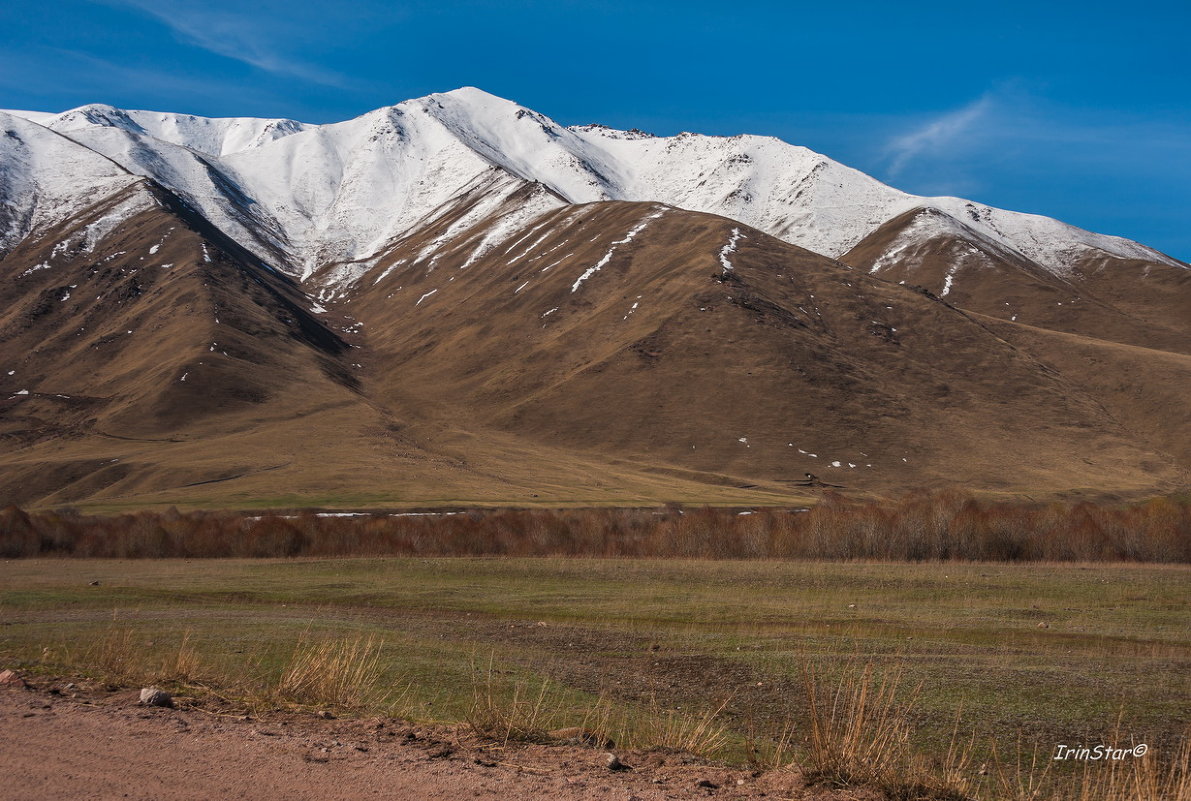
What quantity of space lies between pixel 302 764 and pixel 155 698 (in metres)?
4.17

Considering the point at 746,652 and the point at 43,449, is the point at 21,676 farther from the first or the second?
the point at 43,449

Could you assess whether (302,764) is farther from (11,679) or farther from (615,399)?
(615,399)

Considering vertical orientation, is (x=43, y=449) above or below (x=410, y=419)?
below

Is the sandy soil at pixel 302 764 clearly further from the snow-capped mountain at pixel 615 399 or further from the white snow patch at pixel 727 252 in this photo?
the white snow patch at pixel 727 252

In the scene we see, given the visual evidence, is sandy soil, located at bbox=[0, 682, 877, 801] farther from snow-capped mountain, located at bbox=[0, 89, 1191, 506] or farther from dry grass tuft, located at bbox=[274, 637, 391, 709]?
snow-capped mountain, located at bbox=[0, 89, 1191, 506]

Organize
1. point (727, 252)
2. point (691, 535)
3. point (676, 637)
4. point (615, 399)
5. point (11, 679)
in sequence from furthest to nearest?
point (727, 252)
point (615, 399)
point (691, 535)
point (676, 637)
point (11, 679)

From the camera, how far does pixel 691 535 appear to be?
61156mm

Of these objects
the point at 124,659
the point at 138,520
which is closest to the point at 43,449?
the point at 138,520

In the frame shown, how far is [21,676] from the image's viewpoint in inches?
649

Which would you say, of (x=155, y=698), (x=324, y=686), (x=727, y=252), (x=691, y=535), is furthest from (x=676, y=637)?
(x=727, y=252)

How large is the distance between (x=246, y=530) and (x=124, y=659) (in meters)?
47.4

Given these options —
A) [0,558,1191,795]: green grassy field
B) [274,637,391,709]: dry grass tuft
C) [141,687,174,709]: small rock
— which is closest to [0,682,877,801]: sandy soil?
[141,687,174,709]: small rock

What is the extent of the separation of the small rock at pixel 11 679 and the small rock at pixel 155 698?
3116 mm

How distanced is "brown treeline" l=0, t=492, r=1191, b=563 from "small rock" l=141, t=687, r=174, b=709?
150 ft
